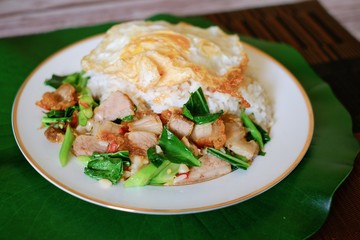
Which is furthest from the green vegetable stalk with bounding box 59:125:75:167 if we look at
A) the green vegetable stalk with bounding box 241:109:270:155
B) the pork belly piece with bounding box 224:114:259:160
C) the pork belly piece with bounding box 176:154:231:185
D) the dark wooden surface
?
the dark wooden surface

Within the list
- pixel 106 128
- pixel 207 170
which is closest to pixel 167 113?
pixel 106 128

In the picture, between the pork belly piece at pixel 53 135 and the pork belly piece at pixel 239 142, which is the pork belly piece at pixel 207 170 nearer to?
the pork belly piece at pixel 239 142

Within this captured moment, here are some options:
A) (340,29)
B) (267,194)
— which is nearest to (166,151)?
(267,194)

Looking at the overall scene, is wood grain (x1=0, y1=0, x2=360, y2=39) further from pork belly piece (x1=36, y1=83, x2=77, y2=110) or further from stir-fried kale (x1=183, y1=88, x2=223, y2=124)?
stir-fried kale (x1=183, y1=88, x2=223, y2=124)

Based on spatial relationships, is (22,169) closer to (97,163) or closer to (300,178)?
(97,163)

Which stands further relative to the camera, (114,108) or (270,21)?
(270,21)

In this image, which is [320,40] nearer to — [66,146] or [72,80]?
[72,80]

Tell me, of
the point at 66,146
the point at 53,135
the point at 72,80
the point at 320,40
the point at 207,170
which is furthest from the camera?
the point at 320,40
